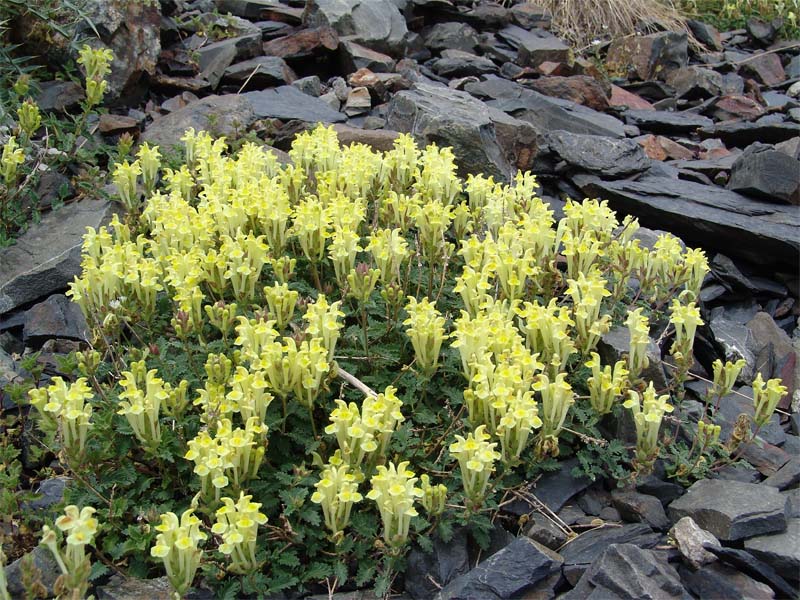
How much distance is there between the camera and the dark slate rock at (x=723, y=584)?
11.4 feet

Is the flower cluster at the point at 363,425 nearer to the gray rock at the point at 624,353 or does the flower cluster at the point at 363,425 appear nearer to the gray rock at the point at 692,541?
the gray rock at the point at 692,541

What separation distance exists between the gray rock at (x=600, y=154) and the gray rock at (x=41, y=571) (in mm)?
5625

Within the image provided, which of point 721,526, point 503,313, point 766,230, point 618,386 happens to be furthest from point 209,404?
point 766,230

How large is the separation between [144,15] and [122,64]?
67 centimetres

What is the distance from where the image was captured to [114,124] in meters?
7.19

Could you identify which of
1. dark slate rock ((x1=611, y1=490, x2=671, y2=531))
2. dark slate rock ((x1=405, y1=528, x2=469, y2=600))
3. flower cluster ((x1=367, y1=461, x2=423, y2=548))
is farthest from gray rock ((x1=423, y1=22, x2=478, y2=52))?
flower cluster ((x1=367, y1=461, x2=423, y2=548))

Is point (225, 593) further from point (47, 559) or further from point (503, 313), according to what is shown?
point (503, 313)

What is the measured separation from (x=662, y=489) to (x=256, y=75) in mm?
6603

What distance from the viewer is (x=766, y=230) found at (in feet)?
21.1

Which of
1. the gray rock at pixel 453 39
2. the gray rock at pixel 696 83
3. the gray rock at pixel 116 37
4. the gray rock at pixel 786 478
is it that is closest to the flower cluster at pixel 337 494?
the gray rock at pixel 786 478

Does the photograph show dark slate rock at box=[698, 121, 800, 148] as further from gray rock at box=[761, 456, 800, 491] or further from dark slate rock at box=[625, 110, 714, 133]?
gray rock at box=[761, 456, 800, 491]

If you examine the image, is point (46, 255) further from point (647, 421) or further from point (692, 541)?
point (692, 541)

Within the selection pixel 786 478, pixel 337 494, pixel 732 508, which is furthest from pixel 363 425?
pixel 786 478

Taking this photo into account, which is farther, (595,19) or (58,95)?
(595,19)
